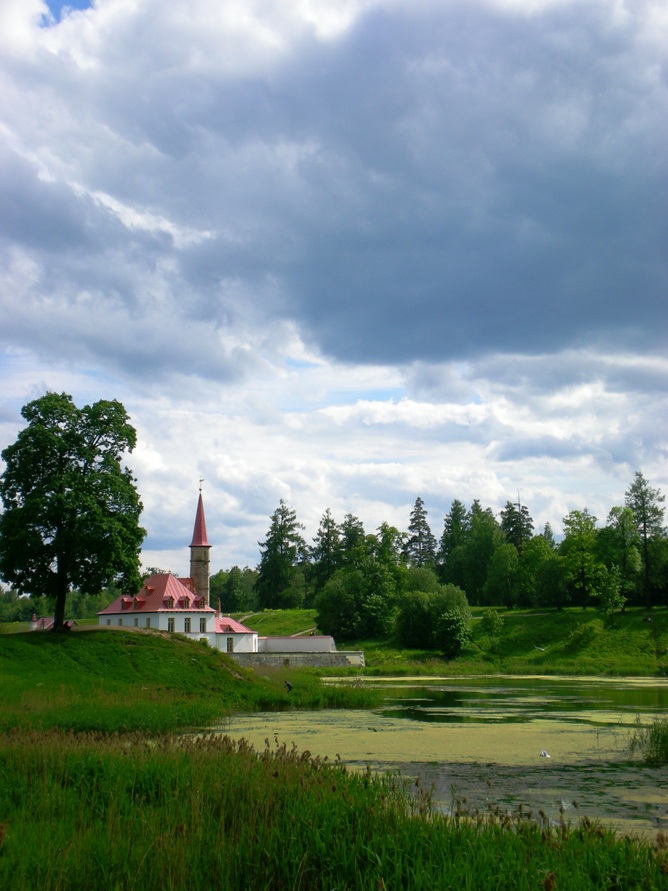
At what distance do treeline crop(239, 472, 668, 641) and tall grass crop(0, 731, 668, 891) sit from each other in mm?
68287

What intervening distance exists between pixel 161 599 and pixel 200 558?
9.97 metres

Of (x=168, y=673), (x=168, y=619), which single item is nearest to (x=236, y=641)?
(x=168, y=619)

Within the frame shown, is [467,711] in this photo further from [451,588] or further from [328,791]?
[451,588]

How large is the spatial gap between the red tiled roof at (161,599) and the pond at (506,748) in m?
41.7

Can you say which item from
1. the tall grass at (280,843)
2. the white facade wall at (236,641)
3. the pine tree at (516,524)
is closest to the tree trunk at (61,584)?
the white facade wall at (236,641)

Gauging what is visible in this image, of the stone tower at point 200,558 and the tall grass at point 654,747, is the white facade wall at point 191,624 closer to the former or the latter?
the stone tower at point 200,558

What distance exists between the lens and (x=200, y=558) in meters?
82.8

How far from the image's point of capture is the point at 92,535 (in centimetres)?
4206

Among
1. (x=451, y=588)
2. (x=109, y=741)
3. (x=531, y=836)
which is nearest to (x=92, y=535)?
(x=109, y=741)

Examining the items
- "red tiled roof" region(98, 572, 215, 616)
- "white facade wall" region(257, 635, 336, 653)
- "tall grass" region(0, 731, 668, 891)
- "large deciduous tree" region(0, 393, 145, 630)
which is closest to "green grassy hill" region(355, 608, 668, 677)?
"white facade wall" region(257, 635, 336, 653)

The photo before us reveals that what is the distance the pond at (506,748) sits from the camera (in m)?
12.6

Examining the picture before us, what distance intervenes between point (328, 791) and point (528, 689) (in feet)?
125

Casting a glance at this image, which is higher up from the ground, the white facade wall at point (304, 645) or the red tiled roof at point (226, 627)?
the red tiled roof at point (226, 627)

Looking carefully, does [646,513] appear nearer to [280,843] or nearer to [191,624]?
[191,624]
